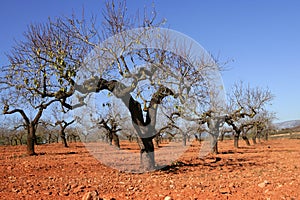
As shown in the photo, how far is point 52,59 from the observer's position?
9.08 metres

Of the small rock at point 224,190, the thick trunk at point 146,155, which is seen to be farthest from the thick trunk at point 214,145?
the small rock at point 224,190

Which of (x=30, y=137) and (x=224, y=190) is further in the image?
(x=30, y=137)

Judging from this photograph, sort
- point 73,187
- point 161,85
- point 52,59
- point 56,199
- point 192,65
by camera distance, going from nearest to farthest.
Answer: point 56,199 → point 73,187 → point 52,59 → point 161,85 → point 192,65

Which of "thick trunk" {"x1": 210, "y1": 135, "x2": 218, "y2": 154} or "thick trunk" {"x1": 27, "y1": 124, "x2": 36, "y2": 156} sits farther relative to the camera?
"thick trunk" {"x1": 210, "y1": 135, "x2": 218, "y2": 154}

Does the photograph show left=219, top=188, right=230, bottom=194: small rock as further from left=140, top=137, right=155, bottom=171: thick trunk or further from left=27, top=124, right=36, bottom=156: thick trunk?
left=27, top=124, right=36, bottom=156: thick trunk

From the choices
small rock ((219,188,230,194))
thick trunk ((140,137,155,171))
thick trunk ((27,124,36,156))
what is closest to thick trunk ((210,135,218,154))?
thick trunk ((140,137,155,171))

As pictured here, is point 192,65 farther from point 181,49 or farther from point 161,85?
point 161,85

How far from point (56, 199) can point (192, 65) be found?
708 cm

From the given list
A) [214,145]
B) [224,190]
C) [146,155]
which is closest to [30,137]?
[146,155]

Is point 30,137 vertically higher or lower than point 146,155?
higher

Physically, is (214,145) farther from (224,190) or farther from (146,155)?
(224,190)

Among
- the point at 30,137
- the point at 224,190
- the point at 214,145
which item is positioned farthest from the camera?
the point at 214,145

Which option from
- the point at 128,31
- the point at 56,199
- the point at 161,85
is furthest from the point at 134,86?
the point at 56,199

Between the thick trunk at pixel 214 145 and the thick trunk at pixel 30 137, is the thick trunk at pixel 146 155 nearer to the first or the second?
the thick trunk at pixel 30 137
